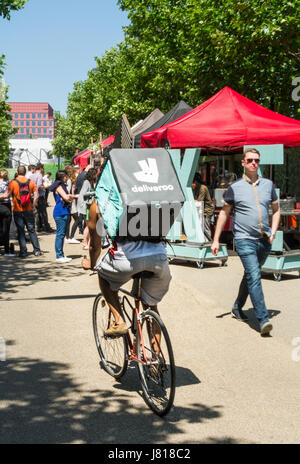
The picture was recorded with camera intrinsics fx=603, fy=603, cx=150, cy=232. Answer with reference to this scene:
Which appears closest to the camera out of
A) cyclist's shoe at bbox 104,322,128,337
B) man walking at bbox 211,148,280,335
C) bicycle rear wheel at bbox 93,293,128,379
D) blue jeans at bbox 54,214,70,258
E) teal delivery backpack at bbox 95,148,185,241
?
teal delivery backpack at bbox 95,148,185,241

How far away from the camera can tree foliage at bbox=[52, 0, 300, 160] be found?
16.5 metres

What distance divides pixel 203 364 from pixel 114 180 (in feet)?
6.60

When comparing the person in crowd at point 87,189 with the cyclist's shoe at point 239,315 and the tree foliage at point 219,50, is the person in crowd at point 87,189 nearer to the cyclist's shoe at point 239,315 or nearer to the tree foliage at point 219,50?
the cyclist's shoe at point 239,315

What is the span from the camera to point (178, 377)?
496 centimetres

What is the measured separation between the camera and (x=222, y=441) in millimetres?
3668

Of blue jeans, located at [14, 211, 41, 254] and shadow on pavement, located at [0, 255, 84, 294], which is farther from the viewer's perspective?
blue jeans, located at [14, 211, 41, 254]

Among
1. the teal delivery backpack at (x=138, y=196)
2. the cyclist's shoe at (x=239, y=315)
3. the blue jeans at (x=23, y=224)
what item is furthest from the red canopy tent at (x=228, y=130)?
the teal delivery backpack at (x=138, y=196)

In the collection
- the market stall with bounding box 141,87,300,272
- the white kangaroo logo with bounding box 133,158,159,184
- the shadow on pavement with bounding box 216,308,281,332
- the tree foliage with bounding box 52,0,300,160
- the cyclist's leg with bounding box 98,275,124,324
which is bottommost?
the shadow on pavement with bounding box 216,308,281,332

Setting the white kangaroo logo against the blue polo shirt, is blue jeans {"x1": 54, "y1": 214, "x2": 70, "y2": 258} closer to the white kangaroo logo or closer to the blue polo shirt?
the blue polo shirt

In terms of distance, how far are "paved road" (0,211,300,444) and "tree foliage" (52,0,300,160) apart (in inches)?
406

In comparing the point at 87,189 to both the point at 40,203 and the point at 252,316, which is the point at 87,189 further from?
the point at 252,316

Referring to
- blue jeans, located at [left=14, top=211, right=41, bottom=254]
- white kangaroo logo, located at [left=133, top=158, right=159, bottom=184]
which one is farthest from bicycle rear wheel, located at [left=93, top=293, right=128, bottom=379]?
blue jeans, located at [left=14, top=211, right=41, bottom=254]

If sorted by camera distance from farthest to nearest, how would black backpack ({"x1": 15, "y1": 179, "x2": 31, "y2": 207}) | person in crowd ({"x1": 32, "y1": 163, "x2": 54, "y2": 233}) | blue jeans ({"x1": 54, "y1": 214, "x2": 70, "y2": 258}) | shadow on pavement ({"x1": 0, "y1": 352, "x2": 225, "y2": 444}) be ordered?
person in crowd ({"x1": 32, "y1": 163, "x2": 54, "y2": 233}), black backpack ({"x1": 15, "y1": 179, "x2": 31, "y2": 207}), blue jeans ({"x1": 54, "y1": 214, "x2": 70, "y2": 258}), shadow on pavement ({"x1": 0, "y1": 352, "x2": 225, "y2": 444})

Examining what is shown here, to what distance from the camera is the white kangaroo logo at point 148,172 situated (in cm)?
427
